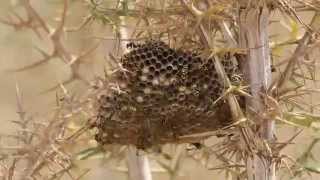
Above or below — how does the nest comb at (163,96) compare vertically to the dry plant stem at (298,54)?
below

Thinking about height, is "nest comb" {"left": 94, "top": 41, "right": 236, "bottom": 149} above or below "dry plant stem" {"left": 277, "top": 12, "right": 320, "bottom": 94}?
below

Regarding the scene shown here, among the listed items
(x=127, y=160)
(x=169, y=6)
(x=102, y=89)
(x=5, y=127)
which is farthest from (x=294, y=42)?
(x=5, y=127)

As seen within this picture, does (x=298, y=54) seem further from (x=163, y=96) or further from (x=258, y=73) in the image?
(x=163, y=96)

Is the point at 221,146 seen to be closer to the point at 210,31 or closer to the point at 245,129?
the point at 245,129

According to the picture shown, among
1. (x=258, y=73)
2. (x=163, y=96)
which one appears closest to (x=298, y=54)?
Answer: (x=258, y=73)
